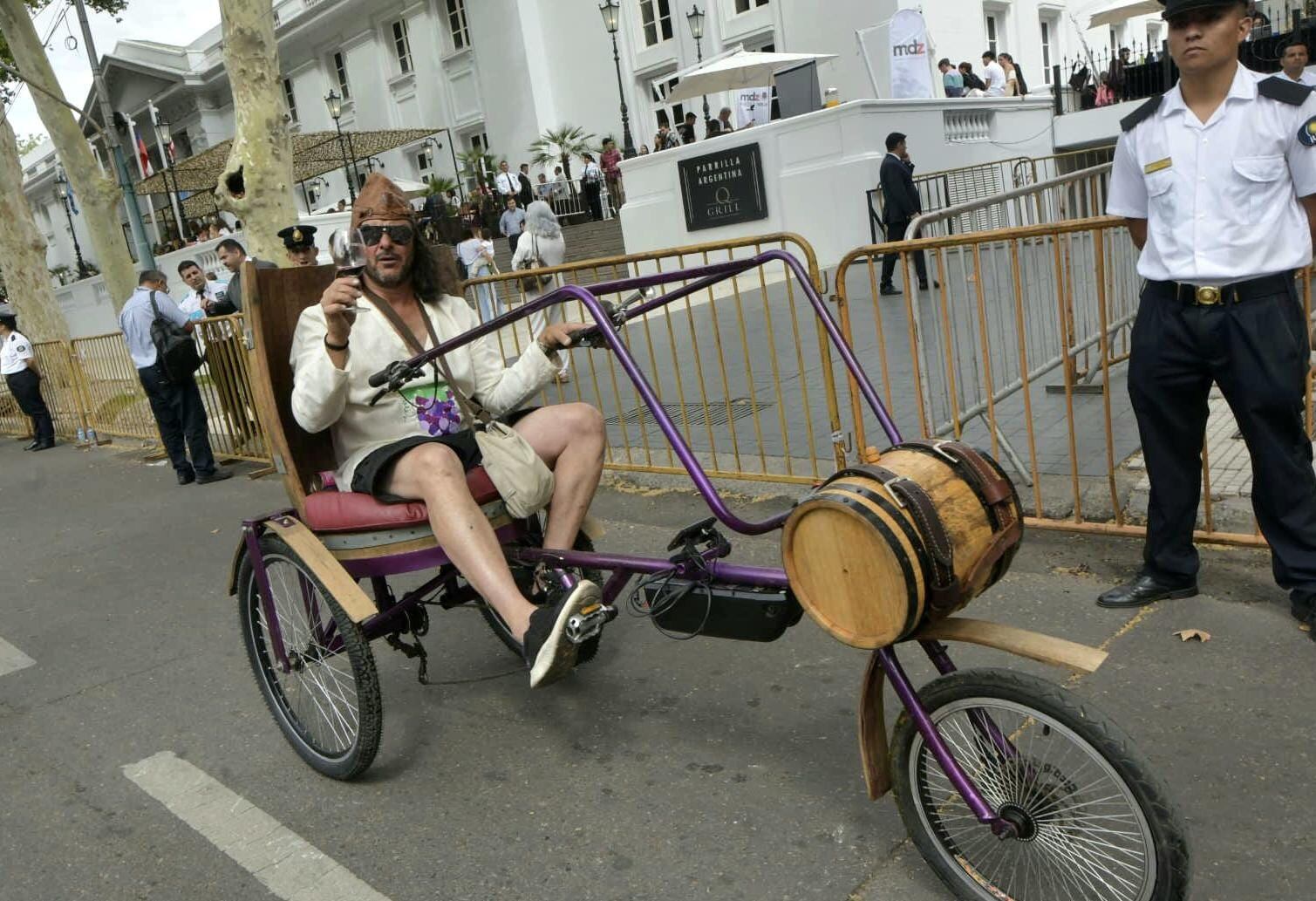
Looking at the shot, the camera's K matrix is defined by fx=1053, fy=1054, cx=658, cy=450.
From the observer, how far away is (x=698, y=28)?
1024 inches

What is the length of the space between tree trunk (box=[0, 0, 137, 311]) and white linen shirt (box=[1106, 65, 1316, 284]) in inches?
654

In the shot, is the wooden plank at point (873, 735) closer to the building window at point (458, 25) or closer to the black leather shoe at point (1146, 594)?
the black leather shoe at point (1146, 594)

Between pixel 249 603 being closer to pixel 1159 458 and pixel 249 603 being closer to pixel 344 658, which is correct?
pixel 344 658

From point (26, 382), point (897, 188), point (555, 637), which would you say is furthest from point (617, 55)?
point (555, 637)

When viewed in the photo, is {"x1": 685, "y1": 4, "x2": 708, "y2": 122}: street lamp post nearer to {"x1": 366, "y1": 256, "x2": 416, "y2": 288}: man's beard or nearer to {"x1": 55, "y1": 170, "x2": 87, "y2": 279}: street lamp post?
{"x1": 366, "y1": 256, "x2": 416, "y2": 288}: man's beard

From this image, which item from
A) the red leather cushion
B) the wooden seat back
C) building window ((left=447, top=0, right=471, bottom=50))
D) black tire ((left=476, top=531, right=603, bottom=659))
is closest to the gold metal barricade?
black tire ((left=476, top=531, right=603, bottom=659))

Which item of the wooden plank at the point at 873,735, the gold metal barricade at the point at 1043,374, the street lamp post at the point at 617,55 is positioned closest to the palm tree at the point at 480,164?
the street lamp post at the point at 617,55

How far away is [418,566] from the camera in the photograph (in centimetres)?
331

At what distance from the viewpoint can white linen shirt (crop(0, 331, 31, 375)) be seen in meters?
12.9

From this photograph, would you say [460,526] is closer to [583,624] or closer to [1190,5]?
[583,624]

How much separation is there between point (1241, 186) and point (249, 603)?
3472 mm

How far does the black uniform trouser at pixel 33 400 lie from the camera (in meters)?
12.8

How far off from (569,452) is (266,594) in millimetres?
1120

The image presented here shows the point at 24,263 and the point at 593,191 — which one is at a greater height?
the point at 24,263
